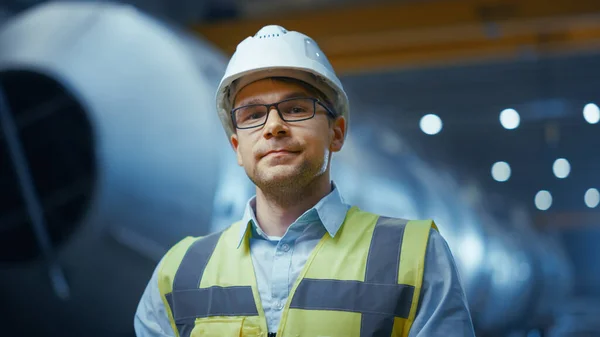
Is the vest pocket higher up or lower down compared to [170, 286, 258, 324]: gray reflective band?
lower down

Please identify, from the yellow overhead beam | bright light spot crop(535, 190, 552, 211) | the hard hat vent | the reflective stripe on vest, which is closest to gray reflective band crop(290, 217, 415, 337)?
the reflective stripe on vest

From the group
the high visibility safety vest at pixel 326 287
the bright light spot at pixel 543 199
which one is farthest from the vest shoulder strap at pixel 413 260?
the bright light spot at pixel 543 199

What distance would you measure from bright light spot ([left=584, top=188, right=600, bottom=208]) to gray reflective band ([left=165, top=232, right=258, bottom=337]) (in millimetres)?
2008

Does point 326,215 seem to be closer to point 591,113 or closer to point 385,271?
point 385,271

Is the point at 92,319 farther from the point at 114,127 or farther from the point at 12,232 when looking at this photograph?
the point at 114,127

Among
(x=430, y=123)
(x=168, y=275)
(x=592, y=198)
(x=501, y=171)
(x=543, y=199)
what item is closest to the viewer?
(x=168, y=275)

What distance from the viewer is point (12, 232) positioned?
3146mm

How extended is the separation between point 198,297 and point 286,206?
247 mm

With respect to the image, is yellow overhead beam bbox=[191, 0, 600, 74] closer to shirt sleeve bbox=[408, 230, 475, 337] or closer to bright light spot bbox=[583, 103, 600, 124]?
bright light spot bbox=[583, 103, 600, 124]

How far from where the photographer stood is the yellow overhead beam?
19.2 ft

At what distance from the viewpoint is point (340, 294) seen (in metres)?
1.46

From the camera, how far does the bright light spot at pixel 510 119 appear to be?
3.63 m

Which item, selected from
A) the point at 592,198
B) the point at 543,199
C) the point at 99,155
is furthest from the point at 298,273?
the point at 543,199

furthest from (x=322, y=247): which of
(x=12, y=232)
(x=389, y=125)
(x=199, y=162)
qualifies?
(x=389, y=125)
